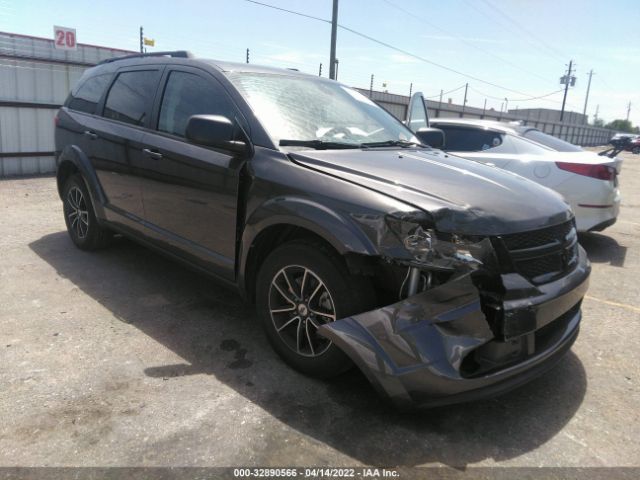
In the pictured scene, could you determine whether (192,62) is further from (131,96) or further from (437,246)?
Answer: (437,246)

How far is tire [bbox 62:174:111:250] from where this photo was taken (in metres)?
4.89

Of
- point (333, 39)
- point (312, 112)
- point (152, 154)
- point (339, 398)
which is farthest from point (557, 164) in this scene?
point (333, 39)

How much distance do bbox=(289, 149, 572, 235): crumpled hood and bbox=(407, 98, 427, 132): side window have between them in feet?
14.6

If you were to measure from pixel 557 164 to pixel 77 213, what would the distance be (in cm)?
530

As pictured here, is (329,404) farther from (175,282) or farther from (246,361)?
(175,282)

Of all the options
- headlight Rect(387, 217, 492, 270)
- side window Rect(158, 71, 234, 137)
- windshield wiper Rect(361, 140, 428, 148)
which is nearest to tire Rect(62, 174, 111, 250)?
side window Rect(158, 71, 234, 137)

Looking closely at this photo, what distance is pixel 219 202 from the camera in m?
3.24

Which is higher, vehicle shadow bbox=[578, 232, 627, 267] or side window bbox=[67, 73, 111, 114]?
side window bbox=[67, 73, 111, 114]

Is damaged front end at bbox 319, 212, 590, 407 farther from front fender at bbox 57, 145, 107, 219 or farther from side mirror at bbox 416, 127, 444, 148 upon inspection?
front fender at bbox 57, 145, 107, 219

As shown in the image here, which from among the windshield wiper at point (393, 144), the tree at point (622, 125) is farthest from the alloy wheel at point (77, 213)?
the tree at point (622, 125)

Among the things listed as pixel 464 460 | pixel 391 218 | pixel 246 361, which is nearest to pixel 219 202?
pixel 246 361

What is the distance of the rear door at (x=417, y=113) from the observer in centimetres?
757

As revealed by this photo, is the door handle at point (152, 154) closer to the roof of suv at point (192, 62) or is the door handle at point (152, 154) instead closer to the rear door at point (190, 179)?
the rear door at point (190, 179)

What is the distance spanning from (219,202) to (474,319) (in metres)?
1.77
